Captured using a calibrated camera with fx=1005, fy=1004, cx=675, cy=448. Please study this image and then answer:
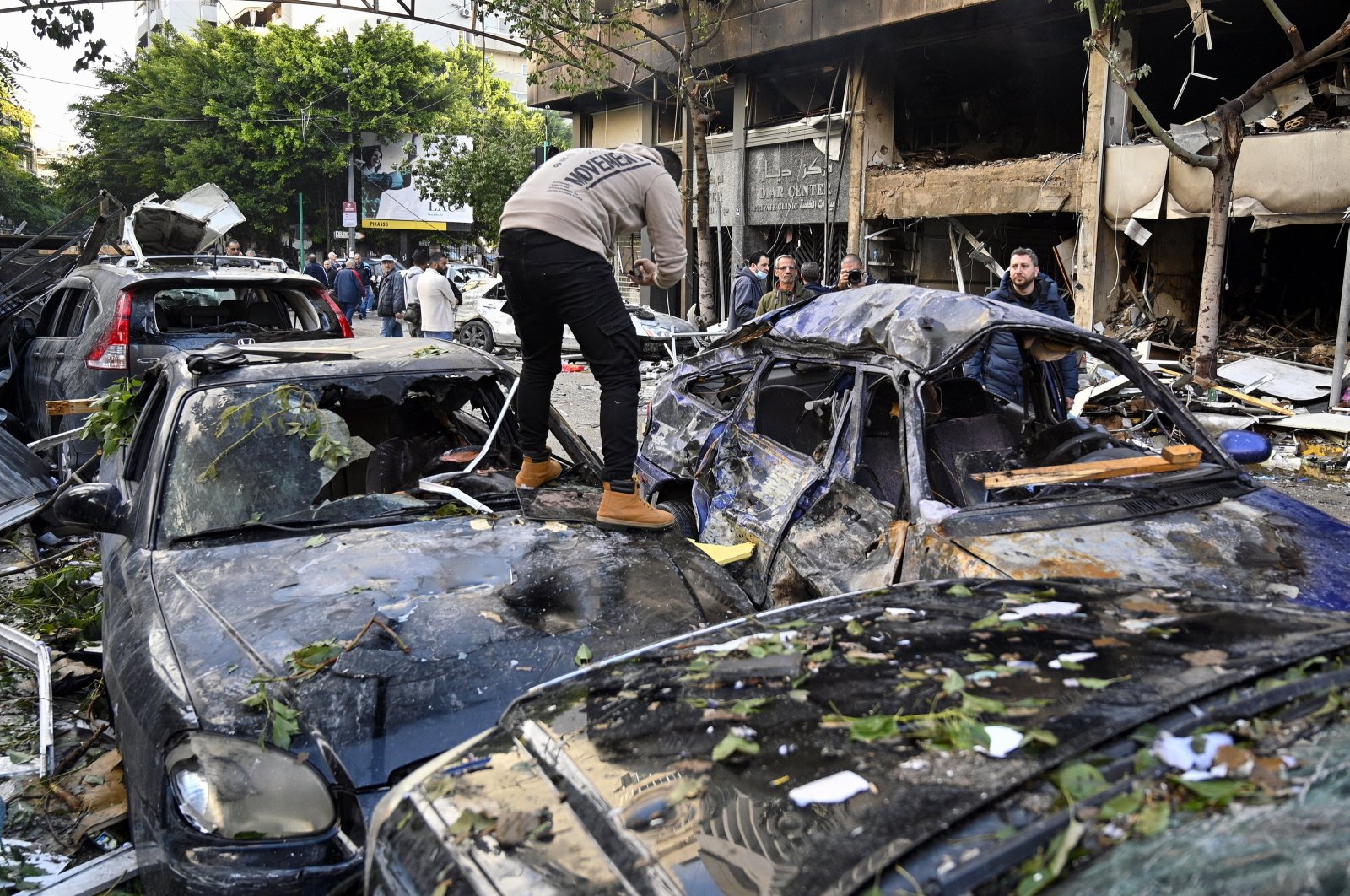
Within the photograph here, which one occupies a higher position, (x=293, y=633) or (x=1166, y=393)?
(x=1166, y=393)

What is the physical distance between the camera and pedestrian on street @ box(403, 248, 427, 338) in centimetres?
1293

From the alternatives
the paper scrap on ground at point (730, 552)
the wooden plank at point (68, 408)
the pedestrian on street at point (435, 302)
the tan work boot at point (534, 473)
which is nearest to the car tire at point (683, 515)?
the paper scrap on ground at point (730, 552)

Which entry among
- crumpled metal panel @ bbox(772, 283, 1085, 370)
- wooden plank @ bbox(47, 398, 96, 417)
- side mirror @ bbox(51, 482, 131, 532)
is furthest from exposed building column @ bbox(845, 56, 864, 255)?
side mirror @ bbox(51, 482, 131, 532)

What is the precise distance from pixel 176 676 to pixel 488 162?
32.1m

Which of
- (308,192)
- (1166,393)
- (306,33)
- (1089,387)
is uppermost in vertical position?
(306,33)

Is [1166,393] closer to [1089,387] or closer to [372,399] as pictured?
[372,399]

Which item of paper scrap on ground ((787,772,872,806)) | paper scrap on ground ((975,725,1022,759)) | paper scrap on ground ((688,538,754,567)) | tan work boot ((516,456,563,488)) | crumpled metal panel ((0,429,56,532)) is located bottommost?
paper scrap on ground ((688,538,754,567))

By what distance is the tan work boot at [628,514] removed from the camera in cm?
356

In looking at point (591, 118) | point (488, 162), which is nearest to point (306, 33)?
point (488, 162)

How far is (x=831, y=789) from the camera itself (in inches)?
56.7

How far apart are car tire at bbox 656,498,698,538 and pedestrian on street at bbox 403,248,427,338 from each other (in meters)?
8.53

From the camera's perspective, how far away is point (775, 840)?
1362mm

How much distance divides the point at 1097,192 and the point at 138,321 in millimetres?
11338

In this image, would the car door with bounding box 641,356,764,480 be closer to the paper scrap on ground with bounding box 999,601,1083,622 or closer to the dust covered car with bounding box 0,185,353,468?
the dust covered car with bounding box 0,185,353,468
